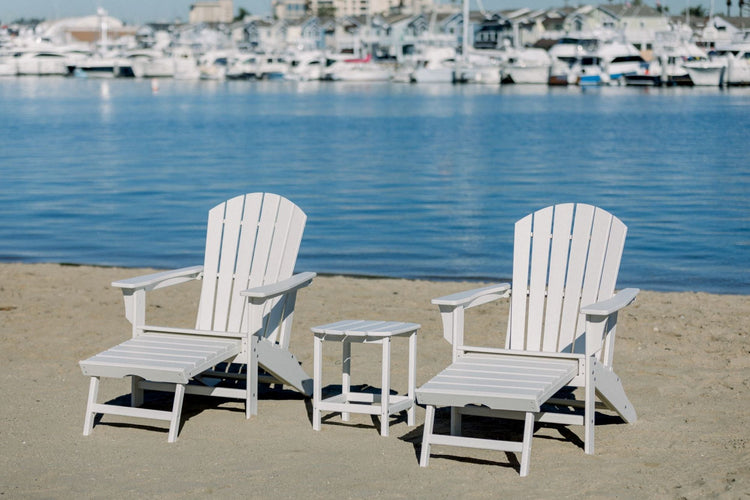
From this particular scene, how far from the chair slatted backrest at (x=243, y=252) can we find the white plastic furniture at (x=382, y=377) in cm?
74

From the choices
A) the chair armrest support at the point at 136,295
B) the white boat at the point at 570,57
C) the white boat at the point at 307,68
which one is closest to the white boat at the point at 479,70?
the white boat at the point at 570,57

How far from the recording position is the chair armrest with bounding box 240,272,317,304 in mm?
4961

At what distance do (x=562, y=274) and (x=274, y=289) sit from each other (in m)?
1.47

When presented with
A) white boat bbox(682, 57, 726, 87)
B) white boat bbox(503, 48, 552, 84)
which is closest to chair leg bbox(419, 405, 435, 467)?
white boat bbox(682, 57, 726, 87)

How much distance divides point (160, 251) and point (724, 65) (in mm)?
62914

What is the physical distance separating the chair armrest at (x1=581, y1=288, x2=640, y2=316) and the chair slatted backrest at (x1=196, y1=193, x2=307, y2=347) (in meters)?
1.68

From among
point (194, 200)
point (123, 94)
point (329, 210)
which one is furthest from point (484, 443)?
point (123, 94)

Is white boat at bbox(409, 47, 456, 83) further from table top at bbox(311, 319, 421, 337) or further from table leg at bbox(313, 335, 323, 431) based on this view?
table leg at bbox(313, 335, 323, 431)

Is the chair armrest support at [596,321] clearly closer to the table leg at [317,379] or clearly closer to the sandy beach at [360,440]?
the sandy beach at [360,440]

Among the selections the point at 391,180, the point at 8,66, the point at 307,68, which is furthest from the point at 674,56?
the point at 8,66

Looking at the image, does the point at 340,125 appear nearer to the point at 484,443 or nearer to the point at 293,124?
the point at 293,124

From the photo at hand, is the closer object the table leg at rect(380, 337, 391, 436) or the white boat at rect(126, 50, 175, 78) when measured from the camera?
the table leg at rect(380, 337, 391, 436)

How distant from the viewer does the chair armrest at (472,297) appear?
4.90m

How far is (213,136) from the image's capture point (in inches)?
1371
